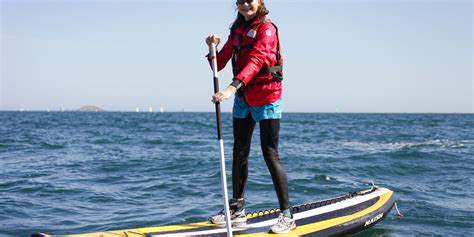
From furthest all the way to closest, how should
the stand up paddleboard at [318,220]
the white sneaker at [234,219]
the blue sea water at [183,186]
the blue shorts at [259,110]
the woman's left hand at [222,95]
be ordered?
the blue sea water at [183,186]
the white sneaker at [234,219]
the stand up paddleboard at [318,220]
the blue shorts at [259,110]
the woman's left hand at [222,95]

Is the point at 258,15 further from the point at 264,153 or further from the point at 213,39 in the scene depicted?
the point at 264,153

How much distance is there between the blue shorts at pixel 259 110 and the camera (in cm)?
513

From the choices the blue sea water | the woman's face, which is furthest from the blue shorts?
the blue sea water

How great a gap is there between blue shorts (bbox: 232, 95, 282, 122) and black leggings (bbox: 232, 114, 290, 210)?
0.15 feet

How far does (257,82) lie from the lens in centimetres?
507

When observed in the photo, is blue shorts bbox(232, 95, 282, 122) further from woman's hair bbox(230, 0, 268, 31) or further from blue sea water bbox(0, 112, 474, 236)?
blue sea water bbox(0, 112, 474, 236)

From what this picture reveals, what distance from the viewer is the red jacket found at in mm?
4816

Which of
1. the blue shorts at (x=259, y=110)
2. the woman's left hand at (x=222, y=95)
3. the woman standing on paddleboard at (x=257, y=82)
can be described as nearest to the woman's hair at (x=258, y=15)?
the woman standing on paddleboard at (x=257, y=82)

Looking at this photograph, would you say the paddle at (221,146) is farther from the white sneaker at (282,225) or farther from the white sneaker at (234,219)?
the white sneaker at (234,219)

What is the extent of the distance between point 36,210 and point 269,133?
16.3ft

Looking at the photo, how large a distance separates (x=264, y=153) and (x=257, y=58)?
1.06 m

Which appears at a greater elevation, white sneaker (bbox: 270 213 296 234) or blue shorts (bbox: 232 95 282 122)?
blue shorts (bbox: 232 95 282 122)

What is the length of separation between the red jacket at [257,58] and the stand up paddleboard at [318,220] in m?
1.46

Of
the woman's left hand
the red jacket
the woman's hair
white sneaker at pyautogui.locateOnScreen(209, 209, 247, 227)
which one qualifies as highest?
the woman's hair
